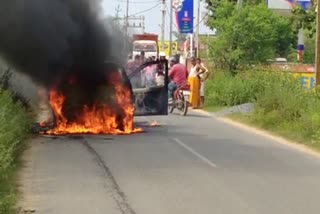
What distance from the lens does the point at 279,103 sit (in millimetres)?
20188

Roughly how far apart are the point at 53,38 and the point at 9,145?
7.06m

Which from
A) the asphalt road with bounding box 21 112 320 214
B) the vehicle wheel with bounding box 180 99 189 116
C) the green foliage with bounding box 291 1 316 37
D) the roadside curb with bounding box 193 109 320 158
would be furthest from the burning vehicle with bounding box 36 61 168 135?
the green foliage with bounding box 291 1 316 37

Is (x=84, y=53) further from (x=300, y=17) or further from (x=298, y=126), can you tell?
(x=300, y=17)

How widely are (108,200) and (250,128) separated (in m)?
11.6

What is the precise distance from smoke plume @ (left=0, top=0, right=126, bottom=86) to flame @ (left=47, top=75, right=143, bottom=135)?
0.55 m

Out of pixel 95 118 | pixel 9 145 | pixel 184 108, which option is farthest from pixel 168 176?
pixel 184 108

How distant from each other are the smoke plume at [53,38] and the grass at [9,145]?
1.94 metres

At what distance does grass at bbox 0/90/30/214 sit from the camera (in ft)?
27.5

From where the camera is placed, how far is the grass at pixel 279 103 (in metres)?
17.5

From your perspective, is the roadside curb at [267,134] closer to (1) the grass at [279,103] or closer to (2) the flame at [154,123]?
(1) the grass at [279,103]

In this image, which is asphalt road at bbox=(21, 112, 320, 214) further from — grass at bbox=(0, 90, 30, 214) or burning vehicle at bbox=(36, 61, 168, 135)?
burning vehicle at bbox=(36, 61, 168, 135)

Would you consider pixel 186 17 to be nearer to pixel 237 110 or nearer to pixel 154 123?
pixel 237 110

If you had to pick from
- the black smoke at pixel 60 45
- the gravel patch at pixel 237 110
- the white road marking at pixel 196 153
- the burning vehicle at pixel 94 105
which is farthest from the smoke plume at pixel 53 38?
the gravel patch at pixel 237 110

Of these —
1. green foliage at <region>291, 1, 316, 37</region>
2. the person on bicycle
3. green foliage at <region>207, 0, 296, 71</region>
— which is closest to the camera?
Answer: the person on bicycle
